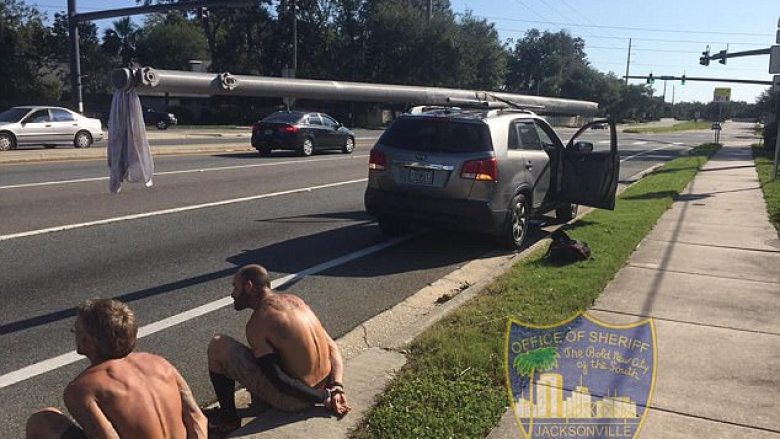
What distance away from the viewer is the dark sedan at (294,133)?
2172 cm

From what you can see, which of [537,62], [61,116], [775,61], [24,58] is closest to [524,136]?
[775,61]

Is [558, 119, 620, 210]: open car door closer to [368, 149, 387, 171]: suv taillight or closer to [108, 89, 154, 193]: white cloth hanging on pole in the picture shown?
[368, 149, 387, 171]: suv taillight

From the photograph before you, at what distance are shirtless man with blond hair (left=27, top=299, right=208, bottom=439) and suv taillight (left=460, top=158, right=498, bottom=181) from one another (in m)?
5.64

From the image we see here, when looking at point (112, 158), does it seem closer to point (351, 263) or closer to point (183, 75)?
point (183, 75)

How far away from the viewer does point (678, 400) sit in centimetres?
414

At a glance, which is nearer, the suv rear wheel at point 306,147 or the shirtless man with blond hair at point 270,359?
the shirtless man with blond hair at point 270,359

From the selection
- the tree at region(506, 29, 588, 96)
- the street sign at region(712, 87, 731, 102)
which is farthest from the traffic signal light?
the tree at region(506, 29, 588, 96)

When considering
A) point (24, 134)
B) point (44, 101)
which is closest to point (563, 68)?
point (44, 101)

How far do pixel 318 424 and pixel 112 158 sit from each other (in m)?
2.09

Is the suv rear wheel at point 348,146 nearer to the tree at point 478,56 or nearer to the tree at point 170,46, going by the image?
the tree at point 478,56

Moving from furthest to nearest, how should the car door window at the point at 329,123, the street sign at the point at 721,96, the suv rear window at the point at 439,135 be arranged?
the street sign at the point at 721,96 < the car door window at the point at 329,123 < the suv rear window at the point at 439,135

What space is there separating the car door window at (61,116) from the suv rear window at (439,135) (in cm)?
1766

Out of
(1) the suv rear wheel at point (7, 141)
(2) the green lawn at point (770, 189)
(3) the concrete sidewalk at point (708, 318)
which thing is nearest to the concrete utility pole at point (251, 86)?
(3) the concrete sidewalk at point (708, 318)

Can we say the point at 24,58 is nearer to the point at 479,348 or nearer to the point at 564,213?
the point at 564,213
